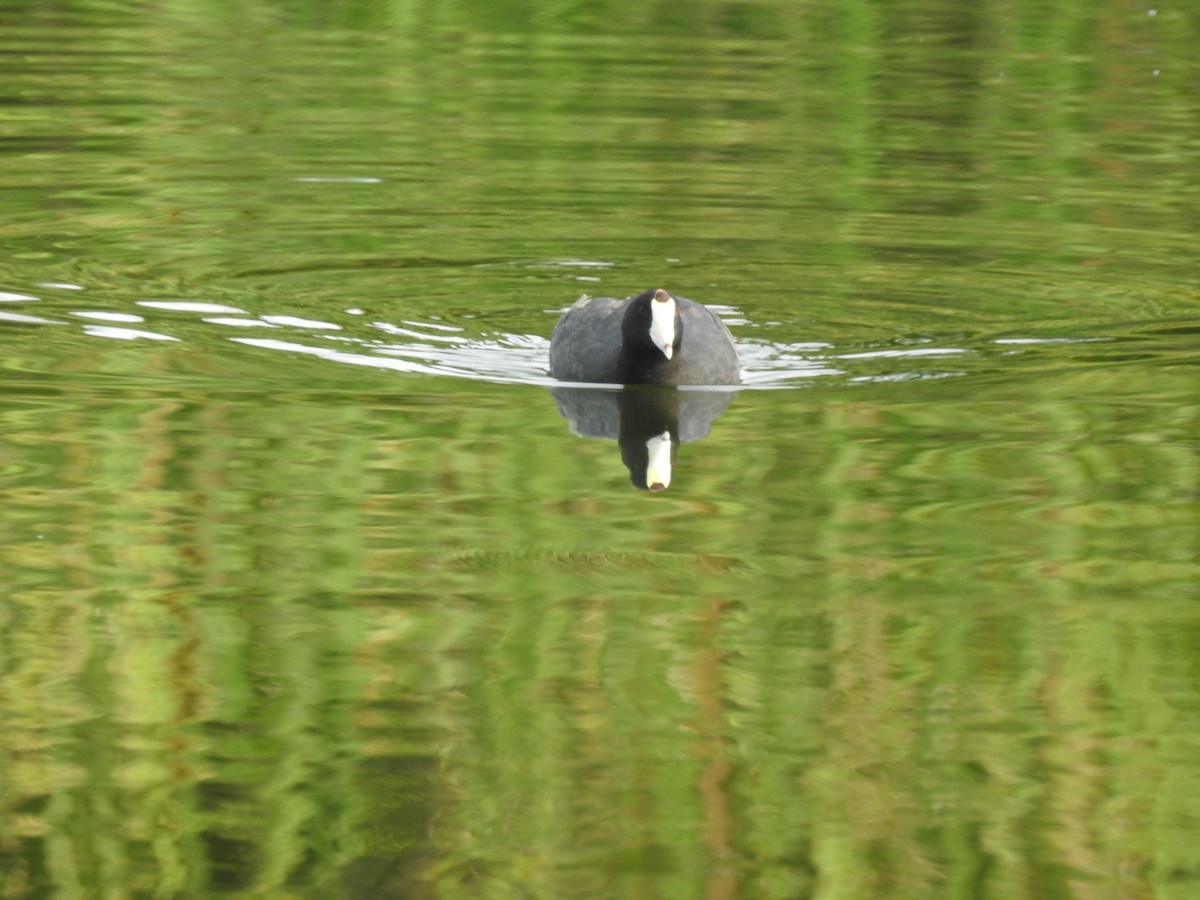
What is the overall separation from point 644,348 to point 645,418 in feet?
1.44

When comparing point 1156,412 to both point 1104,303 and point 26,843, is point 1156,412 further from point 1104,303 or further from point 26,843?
point 26,843

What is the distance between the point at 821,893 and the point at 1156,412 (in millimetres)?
4074

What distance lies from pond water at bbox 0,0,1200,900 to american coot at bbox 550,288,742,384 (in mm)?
111

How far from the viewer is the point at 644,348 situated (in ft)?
27.8

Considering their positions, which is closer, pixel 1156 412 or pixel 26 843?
pixel 26 843

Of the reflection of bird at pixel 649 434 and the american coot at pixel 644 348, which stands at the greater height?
the american coot at pixel 644 348

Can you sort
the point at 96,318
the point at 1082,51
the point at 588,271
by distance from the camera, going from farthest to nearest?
the point at 1082,51 < the point at 588,271 < the point at 96,318

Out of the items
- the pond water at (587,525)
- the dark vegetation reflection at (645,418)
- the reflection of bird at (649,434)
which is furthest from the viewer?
the dark vegetation reflection at (645,418)

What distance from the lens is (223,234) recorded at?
11.2m

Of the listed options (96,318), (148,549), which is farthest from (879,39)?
(148,549)

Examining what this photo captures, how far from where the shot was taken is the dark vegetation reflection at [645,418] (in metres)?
7.36

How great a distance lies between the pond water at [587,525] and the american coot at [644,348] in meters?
0.11

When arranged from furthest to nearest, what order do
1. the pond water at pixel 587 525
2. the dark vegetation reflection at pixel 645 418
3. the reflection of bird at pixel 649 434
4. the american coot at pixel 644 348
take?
1. the american coot at pixel 644 348
2. the dark vegetation reflection at pixel 645 418
3. the reflection of bird at pixel 649 434
4. the pond water at pixel 587 525

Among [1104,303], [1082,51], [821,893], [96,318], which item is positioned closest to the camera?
[821,893]
